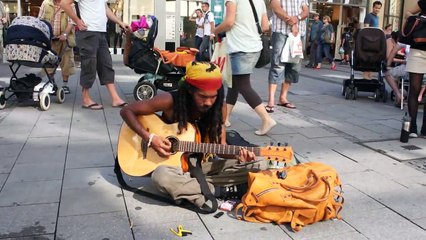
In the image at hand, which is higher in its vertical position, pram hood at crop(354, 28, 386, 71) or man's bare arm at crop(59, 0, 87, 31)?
man's bare arm at crop(59, 0, 87, 31)

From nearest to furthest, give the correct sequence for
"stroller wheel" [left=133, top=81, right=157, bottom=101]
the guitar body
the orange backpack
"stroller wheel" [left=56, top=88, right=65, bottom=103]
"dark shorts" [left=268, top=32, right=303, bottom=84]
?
the orange backpack
the guitar body
"dark shorts" [left=268, top=32, right=303, bottom=84]
"stroller wheel" [left=56, top=88, right=65, bottom=103]
"stroller wheel" [left=133, top=81, right=157, bottom=101]

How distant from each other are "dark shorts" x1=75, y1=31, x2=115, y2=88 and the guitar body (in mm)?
3242

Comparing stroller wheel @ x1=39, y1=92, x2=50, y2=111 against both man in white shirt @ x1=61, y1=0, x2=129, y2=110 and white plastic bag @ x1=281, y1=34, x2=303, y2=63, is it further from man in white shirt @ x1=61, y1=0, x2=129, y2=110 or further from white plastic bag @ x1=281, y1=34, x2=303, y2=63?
white plastic bag @ x1=281, y1=34, x2=303, y2=63

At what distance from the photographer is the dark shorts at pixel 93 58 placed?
644 cm

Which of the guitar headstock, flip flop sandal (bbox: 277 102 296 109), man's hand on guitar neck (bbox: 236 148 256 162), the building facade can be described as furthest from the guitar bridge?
the building facade

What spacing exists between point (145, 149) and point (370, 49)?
5701 millimetres

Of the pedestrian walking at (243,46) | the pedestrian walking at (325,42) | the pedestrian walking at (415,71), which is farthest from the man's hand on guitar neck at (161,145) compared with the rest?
the pedestrian walking at (325,42)

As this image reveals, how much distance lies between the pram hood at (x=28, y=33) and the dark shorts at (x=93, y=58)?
1.60 ft

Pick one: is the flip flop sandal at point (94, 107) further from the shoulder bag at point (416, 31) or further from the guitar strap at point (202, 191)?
the shoulder bag at point (416, 31)

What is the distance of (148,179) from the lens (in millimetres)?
3803

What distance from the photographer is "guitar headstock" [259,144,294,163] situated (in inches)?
120

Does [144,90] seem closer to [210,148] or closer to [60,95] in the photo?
[60,95]

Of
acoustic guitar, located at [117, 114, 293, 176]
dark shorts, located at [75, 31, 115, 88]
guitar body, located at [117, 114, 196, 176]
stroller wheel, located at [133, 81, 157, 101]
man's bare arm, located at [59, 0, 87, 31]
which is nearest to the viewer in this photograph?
acoustic guitar, located at [117, 114, 293, 176]

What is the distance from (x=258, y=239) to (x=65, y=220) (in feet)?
4.19
